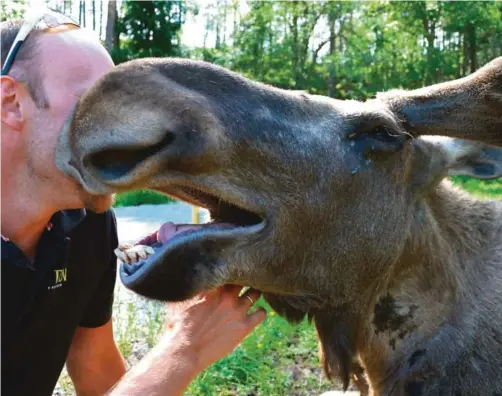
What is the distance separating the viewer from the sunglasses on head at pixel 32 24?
3143 mm

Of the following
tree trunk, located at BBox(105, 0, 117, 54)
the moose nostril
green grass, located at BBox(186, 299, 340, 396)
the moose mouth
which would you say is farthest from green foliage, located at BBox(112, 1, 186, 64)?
the moose nostril

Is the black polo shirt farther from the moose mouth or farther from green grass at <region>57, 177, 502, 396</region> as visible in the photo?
green grass at <region>57, 177, 502, 396</region>

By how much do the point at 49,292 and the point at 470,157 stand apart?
2.29 metres

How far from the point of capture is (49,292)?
3.48 metres

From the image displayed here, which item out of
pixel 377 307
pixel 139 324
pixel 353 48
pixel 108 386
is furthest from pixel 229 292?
pixel 353 48

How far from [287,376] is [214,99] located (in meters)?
3.61

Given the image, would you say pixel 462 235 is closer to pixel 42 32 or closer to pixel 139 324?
pixel 42 32

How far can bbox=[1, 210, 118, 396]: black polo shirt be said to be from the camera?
3312mm

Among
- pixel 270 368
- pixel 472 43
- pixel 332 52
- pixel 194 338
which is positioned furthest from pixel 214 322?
pixel 332 52

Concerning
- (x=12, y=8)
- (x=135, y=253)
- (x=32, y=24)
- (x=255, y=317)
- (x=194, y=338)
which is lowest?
(x=194, y=338)

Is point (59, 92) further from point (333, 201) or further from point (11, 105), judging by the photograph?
point (333, 201)

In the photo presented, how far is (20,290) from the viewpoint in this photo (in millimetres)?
3324

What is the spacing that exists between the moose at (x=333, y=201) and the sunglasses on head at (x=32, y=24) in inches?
31.7

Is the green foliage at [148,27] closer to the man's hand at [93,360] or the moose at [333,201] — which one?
the man's hand at [93,360]
